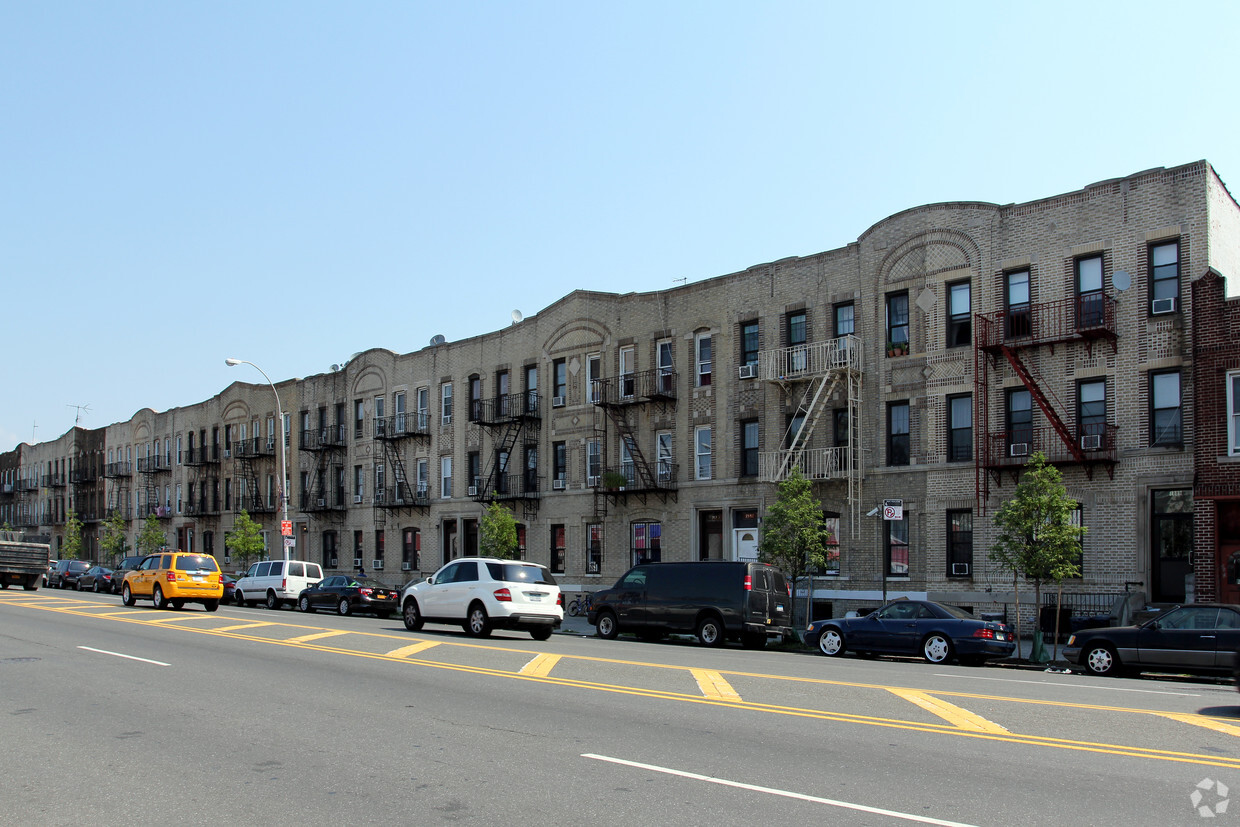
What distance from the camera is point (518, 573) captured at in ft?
76.5

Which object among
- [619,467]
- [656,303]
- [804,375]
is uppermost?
[656,303]

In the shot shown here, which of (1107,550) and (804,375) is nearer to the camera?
(1107,550)

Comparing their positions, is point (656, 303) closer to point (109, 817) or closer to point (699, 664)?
point (699, 664)

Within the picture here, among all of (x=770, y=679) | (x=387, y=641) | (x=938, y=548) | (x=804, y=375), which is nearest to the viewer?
(x=770, y=679)

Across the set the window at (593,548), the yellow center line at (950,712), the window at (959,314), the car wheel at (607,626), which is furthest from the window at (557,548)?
the yellow center line at (950,712)

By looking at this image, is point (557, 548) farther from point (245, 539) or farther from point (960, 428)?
point (245, 539)

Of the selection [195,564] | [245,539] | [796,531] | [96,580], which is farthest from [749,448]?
[96,580]

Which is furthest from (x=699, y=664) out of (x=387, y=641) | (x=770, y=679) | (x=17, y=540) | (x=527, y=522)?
(x=17, y=540)

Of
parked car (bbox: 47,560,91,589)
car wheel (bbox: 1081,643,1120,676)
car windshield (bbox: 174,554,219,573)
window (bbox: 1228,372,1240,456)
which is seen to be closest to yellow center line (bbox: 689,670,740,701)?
car wheel (bbox: 1081,643,1120,676)

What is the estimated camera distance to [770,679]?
15.2 meters

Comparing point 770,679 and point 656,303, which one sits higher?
point 656,303

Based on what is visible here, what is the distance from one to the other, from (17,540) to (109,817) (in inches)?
1758

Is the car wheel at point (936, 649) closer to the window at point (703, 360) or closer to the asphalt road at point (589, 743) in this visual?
the asphalt road at point (589, 743)

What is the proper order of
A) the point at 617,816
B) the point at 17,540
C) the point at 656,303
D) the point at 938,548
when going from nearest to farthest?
the point at 617,816
the point at 938,548
the point at 656,303
the point at 17,540
